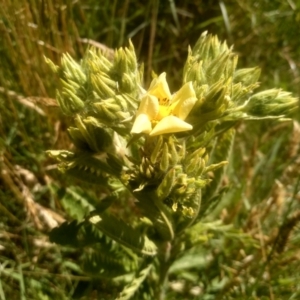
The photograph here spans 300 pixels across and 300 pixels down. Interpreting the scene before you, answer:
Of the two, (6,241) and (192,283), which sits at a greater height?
(6,241)

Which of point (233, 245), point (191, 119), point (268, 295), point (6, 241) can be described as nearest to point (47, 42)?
point (6, 241)

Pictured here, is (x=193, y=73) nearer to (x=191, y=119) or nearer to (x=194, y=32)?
(x=191, y=119)

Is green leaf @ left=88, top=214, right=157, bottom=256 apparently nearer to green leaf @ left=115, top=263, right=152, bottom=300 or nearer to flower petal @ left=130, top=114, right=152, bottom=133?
green leaf @ left=115, top=263, right=152, bottom=300

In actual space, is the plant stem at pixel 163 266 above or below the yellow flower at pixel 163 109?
below

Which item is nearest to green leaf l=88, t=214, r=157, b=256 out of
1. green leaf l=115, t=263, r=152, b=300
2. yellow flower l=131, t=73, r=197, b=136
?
green leaf l=115, t=263, r=152, b=300

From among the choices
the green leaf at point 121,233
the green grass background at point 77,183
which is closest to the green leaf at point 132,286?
the green leaf at point 121,233

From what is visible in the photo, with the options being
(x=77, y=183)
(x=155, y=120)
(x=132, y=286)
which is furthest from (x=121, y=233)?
(x=77, y=183)

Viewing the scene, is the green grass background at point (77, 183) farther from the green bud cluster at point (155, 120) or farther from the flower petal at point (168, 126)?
the flower petal at point (168, 126)
